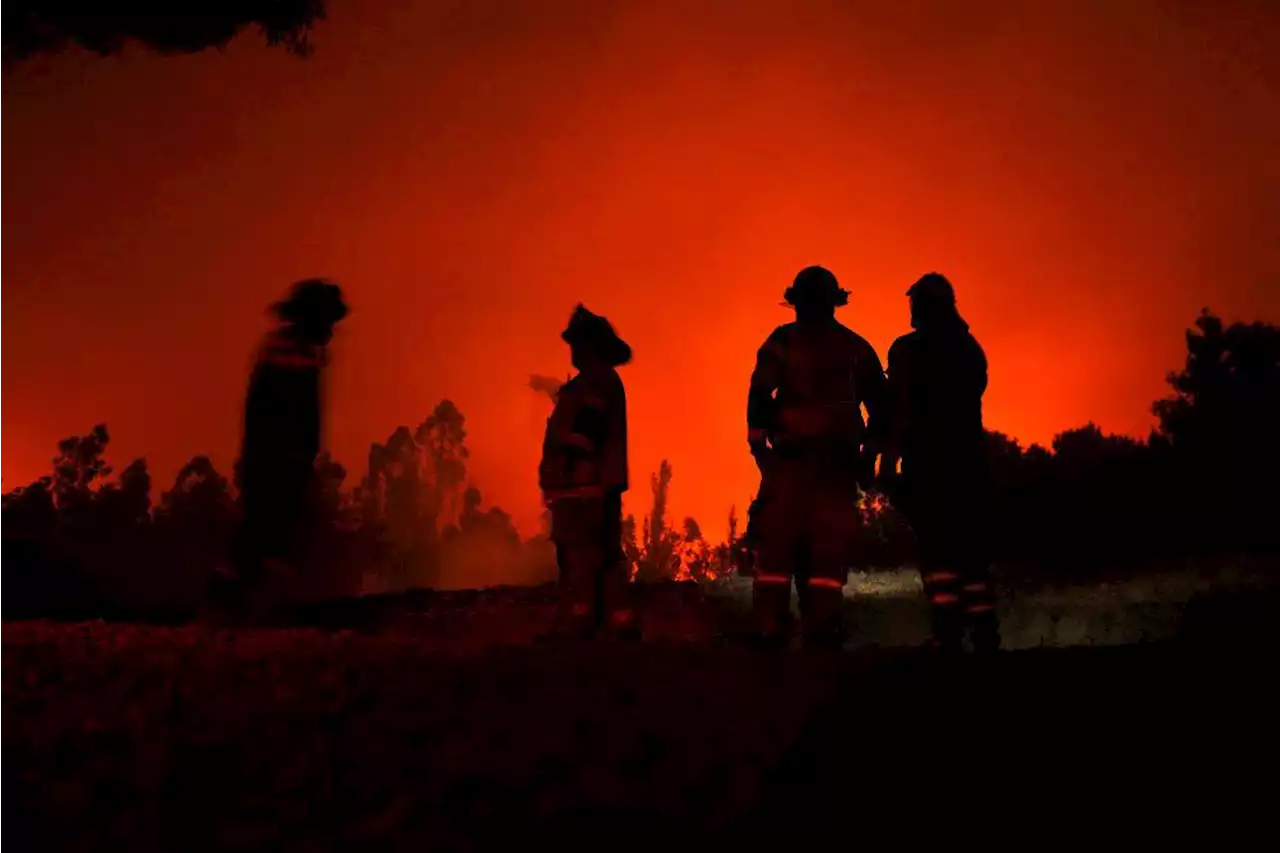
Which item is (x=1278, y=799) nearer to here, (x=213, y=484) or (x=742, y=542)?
(x=742, y=542)

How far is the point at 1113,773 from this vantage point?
2971 mm

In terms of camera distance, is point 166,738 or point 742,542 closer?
point 166,738

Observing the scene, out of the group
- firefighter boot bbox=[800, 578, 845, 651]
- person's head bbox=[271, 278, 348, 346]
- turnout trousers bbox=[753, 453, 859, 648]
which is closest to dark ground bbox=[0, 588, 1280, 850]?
firefighter boot bbox=[800, 578, 845, 651]

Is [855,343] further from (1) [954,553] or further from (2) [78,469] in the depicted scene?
(2) [78,469]

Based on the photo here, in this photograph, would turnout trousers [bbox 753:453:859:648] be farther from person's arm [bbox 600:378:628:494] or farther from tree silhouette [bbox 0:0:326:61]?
tree silhouette [bbox 0:0:326:61]

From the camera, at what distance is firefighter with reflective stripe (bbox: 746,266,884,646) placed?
636 centimetres

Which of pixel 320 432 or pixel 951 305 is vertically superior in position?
pixel 951 305

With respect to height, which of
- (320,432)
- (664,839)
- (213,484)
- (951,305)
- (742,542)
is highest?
(213,484)

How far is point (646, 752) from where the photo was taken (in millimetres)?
3379

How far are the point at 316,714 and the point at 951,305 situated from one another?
485 centimetres

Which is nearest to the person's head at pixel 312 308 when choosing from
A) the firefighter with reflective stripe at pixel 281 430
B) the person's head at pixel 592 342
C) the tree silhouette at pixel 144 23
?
the firefighter with reflective stripe at pixel 281 430

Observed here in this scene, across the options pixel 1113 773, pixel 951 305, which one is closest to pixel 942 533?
pixel 951 305

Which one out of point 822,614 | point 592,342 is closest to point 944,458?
point 822,614

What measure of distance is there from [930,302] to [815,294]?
0.80 meters
